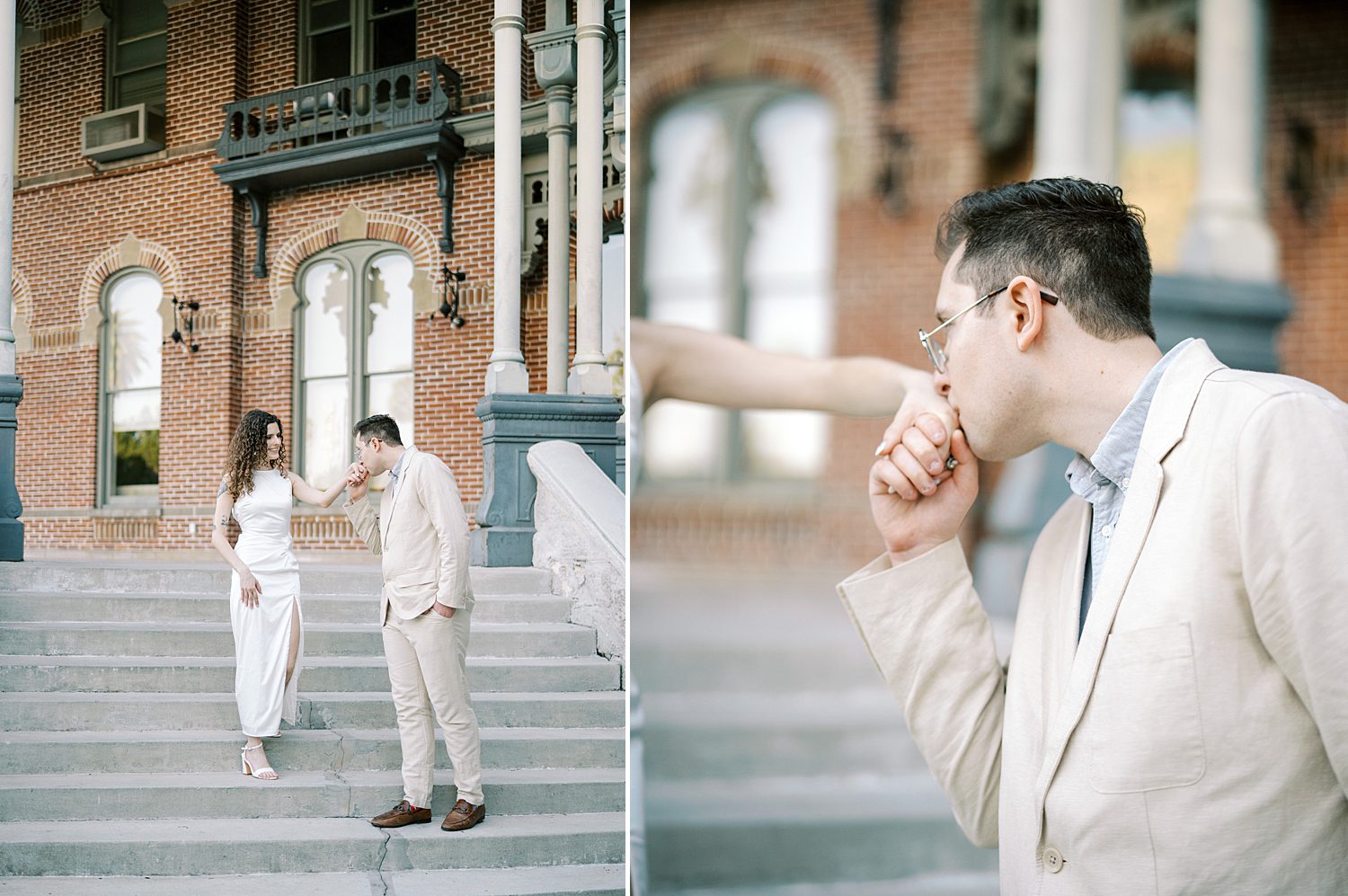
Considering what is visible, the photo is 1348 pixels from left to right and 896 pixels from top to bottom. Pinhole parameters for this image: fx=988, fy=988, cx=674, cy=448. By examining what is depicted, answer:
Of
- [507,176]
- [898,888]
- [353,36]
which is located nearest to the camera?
[898,888]

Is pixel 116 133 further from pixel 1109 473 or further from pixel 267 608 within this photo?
pixel 1109 473

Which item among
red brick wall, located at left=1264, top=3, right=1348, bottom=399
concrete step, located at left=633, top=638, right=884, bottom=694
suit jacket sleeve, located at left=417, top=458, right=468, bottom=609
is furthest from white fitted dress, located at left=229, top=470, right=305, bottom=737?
red brick wall, located at left=1264, top=3, right=1348, bottom=399

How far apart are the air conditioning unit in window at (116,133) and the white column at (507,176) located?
4.41 feet

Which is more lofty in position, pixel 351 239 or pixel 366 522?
pixel 351 239

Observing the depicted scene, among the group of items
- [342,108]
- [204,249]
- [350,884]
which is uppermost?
[342,108]

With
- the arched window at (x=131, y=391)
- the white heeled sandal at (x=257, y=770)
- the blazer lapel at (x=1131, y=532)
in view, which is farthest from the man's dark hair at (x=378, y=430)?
the blazer lapel at (x=1131, y=532)

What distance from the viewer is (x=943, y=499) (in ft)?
3.53

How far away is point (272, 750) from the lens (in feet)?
8.76

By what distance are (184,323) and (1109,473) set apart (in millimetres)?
3599

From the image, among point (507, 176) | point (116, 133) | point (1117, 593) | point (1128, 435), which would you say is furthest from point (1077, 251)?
point (116, 133)

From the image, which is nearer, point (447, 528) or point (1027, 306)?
point (1027, 306)

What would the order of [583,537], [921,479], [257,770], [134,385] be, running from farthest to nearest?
[134,385]
[583,537]
[257,770]
[921,479]

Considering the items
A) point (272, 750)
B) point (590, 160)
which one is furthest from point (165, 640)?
point (590, 160)

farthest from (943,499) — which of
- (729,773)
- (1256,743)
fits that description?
(729,773)
